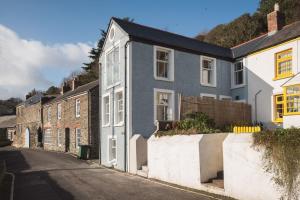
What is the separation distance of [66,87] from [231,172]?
34.4m

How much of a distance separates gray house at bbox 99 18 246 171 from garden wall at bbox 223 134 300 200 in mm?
8419

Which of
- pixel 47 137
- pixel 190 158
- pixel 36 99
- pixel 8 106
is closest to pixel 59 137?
pixel 47 137

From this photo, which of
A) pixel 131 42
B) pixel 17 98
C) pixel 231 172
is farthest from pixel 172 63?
pixel 17 98

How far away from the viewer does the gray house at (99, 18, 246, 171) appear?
18781 millimetres

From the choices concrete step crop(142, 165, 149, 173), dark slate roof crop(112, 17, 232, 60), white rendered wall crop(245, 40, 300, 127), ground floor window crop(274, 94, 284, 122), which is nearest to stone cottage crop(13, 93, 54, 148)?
dark slate roof crop(112, 17, 232, 60)

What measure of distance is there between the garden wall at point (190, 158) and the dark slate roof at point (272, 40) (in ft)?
31.6

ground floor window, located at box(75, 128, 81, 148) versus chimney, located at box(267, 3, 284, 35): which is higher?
chimney, located at box(267, 3, 284, 35)

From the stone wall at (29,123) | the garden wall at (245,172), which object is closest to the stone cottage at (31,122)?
the stone wall at (29,123)

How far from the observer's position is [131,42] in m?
18.9

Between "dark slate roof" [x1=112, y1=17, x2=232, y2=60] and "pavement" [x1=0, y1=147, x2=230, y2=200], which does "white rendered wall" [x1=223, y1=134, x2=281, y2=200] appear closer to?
"pavement" [x1=0, y1=147, x2=230, y2=200]

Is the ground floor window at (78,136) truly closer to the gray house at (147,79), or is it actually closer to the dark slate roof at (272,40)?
the gray house at (147,79)

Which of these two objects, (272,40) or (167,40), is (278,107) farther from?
(167,40)

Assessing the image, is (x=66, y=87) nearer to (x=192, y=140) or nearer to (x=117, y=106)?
(x=117, y=106)

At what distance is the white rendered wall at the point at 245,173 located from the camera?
9.38 metres
